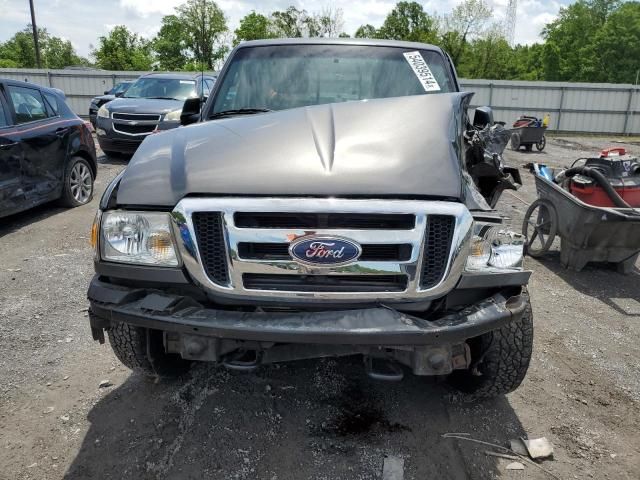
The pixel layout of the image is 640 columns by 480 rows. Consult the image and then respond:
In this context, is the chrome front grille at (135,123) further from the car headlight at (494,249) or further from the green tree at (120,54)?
the green tree at (120,54)

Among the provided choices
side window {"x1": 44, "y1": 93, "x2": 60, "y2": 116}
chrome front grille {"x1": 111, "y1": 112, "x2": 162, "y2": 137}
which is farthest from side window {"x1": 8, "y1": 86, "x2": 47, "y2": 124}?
chrome front grille {"x1": 111, "y1": 112, "x2": 162, "y2": 137}

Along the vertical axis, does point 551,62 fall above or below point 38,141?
above

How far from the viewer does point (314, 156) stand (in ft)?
7.88

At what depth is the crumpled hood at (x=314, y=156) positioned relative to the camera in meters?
2.27

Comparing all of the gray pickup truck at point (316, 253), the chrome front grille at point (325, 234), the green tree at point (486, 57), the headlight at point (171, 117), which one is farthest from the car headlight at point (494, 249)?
the green tree at point (486, 57)

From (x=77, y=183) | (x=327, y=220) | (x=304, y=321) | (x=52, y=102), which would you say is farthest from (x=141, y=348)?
(x=52, y=102)

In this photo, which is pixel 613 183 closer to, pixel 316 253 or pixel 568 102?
pixel 316 253

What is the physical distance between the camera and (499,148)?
491 cm

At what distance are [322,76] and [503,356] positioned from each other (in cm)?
227

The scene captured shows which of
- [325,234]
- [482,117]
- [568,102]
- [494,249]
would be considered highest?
[482,117]

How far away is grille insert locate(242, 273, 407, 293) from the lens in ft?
7.53

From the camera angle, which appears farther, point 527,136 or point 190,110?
point 527,136

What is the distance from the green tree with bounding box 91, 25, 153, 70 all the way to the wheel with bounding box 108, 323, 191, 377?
182ft

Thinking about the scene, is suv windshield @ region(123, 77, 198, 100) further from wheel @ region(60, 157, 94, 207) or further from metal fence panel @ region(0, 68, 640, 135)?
metal fence panel @ region(0, 68, 640, 135)
